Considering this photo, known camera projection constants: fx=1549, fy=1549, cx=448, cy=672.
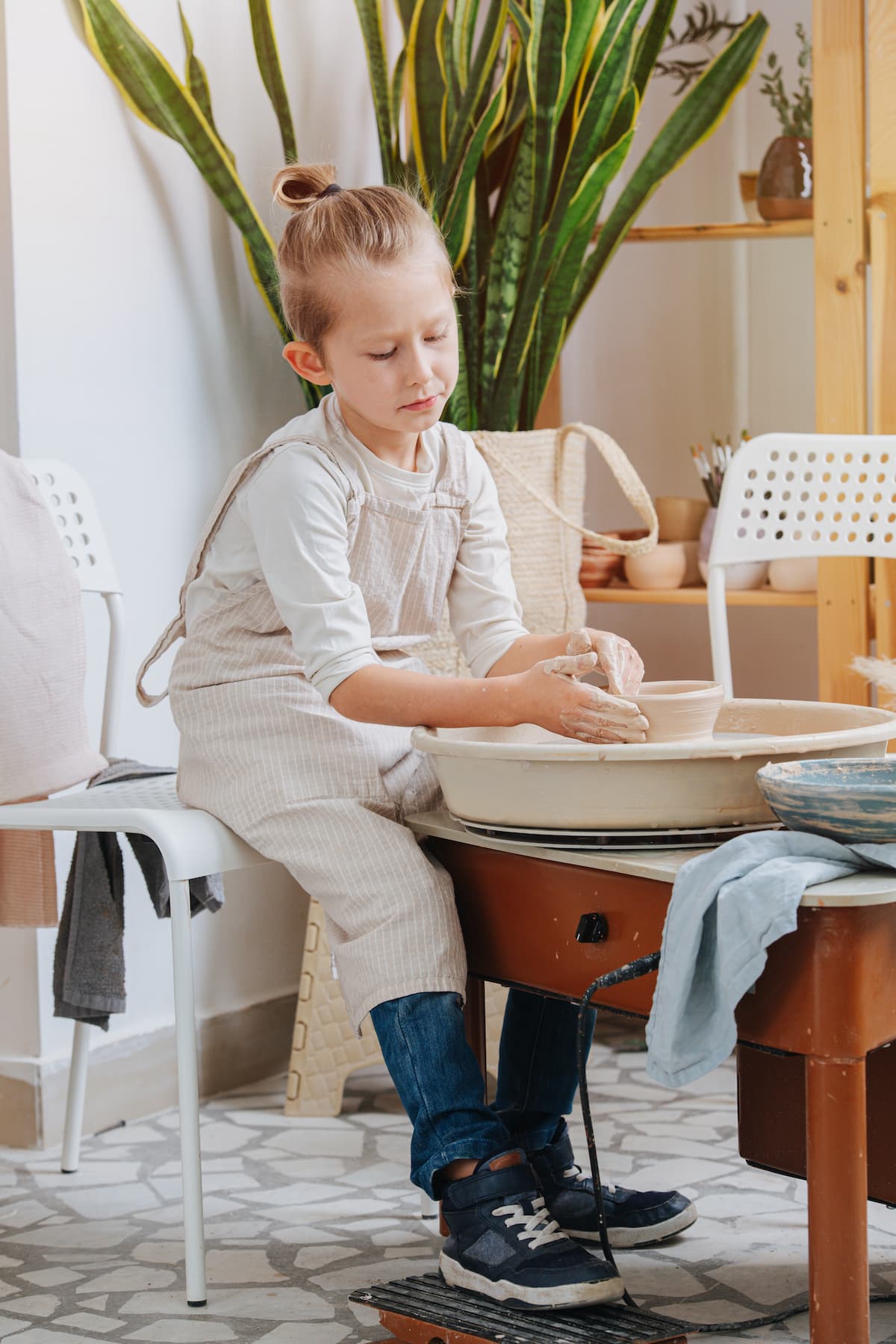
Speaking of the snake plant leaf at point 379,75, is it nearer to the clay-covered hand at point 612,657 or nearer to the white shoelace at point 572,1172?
the clay-covered hand at point 612,657

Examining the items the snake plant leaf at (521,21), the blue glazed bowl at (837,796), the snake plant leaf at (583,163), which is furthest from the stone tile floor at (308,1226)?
the snake plant leaf at (521,21)

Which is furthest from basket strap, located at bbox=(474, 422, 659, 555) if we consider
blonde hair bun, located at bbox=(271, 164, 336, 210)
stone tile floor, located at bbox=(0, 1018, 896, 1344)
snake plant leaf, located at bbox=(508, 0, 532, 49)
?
stone tile floor, located at bbox=(0, 1018, 896, 1344)

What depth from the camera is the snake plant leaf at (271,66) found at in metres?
2.20

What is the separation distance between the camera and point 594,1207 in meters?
1.63

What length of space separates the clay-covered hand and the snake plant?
0.94 meters

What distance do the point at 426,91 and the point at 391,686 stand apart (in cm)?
116

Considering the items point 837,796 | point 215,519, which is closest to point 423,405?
point 215,519

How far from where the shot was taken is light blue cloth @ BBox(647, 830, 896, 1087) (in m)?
1.08

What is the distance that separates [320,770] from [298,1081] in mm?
788

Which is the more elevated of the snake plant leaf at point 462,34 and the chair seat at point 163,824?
the snake plant leaf at point 462,34

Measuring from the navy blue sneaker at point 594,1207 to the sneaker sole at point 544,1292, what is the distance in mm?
263

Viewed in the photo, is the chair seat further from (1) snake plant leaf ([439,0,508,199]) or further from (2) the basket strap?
(1) snake plant leaf ([439,0,508,199])

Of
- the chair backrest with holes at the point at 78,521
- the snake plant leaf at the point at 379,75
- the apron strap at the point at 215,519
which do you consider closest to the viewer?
the apron strap at the point at 215,519

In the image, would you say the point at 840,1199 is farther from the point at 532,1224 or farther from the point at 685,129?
the point at 685,129
